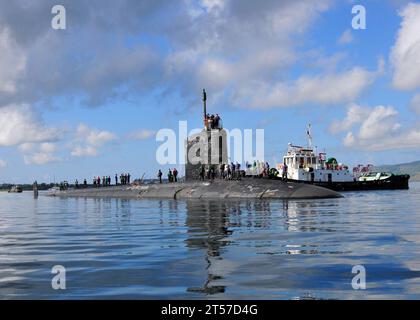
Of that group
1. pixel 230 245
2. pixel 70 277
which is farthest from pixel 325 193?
pixel 70 277

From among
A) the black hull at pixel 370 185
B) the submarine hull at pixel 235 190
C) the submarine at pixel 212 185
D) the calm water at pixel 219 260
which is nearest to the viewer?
the calm water at pixel 219 260

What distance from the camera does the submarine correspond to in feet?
116

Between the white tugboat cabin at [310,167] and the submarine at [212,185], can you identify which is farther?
the white tugboat cabin at [310,167]

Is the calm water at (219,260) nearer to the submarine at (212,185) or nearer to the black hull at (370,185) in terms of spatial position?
the submarine at (212,185)

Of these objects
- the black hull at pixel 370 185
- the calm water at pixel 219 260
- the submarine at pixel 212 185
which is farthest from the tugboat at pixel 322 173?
the calm water at pixel 219 260

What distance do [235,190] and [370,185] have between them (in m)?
37.0

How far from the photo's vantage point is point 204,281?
26.8 ft

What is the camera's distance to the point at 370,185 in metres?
69.1

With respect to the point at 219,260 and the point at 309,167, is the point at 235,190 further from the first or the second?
the point at 309,167

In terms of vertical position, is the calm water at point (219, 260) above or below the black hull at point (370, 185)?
below

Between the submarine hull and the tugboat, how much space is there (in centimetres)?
2240

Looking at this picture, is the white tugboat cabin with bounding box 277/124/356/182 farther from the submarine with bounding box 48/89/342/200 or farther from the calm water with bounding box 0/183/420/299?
the calm water with bounding box 0/183/420/299

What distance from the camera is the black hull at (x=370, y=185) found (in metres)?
65.9
